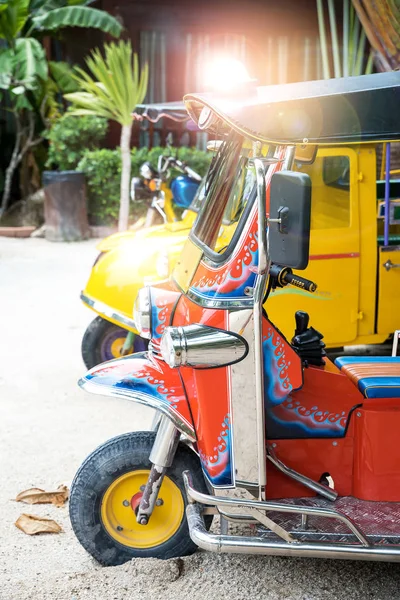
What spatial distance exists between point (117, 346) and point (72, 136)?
782cm

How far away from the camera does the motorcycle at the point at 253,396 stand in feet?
9.95

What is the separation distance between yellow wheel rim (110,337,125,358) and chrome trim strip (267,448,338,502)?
9.32 ft

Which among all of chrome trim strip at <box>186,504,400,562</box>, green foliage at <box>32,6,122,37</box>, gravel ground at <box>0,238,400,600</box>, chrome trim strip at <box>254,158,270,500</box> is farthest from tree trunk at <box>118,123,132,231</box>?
chrome trim strip at <box>186,504,400,562</box>

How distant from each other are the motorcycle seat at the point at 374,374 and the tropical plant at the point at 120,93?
8170 millimetres

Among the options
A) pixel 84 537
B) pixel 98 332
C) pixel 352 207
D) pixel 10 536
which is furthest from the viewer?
pixel 98 332

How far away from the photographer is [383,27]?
7203 mm

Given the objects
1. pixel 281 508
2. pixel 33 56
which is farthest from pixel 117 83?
pixel 281 508

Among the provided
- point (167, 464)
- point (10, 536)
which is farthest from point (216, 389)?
point (10, 536)

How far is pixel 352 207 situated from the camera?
5426 mm

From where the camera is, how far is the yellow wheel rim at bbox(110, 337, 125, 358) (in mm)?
6039

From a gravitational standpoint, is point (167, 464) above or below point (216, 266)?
below

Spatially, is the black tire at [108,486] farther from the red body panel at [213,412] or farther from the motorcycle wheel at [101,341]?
the motorcycle wheel at [101,341]

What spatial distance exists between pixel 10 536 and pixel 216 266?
1743mm

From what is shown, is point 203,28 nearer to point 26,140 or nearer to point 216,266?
point 26,140
